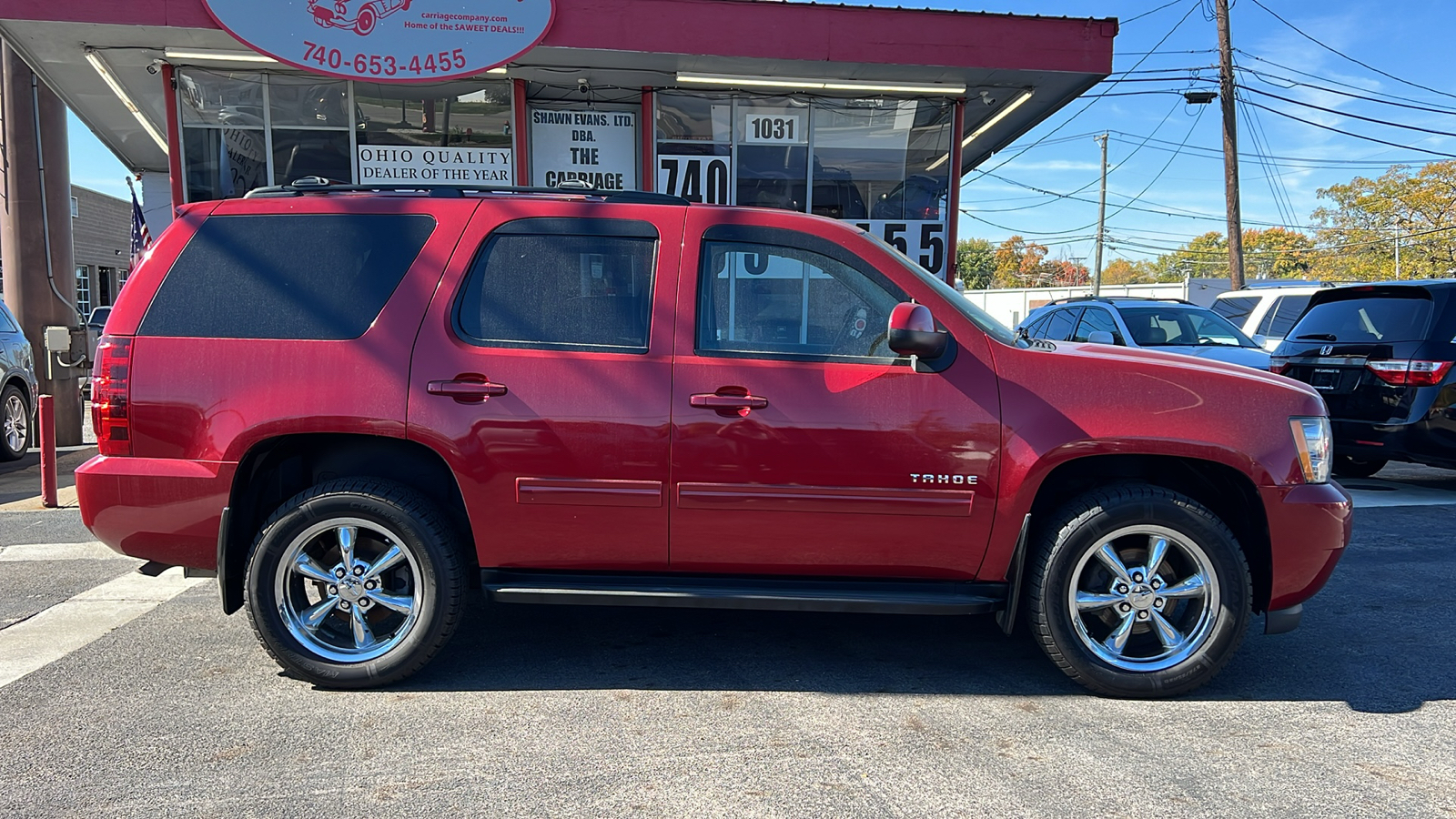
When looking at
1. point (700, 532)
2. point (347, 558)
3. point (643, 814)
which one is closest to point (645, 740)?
point (643, 814)

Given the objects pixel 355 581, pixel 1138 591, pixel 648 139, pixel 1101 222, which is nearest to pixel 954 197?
pixel 648 139

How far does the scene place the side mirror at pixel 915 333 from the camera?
352cm

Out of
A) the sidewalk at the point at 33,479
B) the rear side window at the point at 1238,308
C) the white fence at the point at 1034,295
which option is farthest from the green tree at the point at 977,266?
the sidewalk at the point at 33,479

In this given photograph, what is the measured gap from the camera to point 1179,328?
1084 centimetres

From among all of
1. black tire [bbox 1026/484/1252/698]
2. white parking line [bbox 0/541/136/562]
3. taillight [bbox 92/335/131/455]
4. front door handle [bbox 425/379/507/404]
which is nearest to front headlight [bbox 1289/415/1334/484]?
black tire [bbox 1026/484/1252/698]

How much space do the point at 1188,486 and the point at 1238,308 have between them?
11520 mm

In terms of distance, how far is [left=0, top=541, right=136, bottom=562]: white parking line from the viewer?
5.89 metres

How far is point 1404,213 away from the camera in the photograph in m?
53.6

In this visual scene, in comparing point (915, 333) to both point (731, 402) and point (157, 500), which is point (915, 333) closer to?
point (731, 402)

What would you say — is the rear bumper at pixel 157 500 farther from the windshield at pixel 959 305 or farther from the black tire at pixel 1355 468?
the black tire at pixel 1355 468

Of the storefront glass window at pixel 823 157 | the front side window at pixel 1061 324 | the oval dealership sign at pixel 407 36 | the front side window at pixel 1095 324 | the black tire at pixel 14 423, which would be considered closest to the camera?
the oval dealership sign at pixel 407 36

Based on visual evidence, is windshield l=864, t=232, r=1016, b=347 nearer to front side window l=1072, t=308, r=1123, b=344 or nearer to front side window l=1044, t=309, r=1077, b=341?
front side window l=1072, t=308, r=1123, b=344

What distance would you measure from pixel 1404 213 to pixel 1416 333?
2247 inches

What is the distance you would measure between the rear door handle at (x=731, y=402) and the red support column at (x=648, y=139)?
712cm
